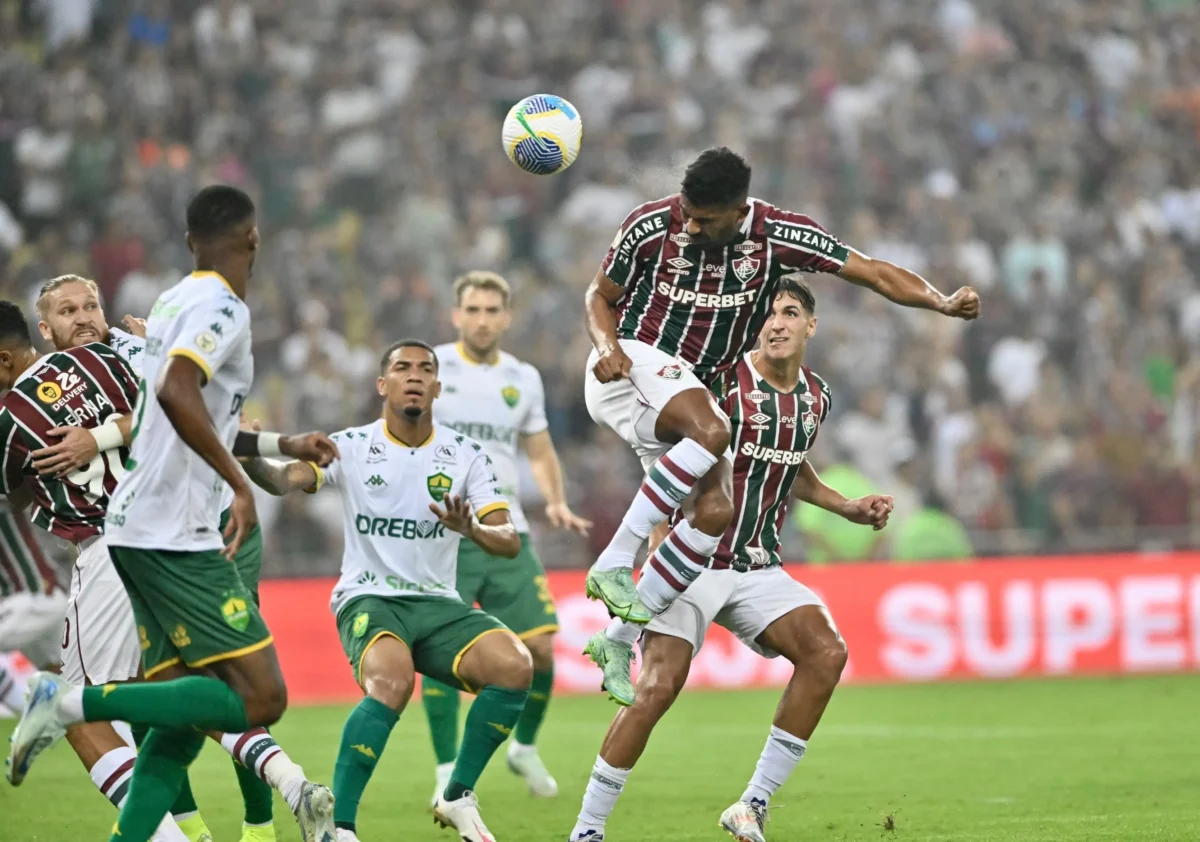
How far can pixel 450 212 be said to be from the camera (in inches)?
741

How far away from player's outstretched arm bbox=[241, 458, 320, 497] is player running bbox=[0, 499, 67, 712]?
6.34 feet

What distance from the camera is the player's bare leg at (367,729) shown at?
23.3ft

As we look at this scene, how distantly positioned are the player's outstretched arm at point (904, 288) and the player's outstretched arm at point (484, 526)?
1.86m

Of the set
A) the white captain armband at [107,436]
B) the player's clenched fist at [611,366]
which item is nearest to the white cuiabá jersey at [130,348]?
the white captain armband at [107,436]

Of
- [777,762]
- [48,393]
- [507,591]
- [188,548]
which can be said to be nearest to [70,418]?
[48,393]

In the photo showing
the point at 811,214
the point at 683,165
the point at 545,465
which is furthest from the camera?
the point at 811,214

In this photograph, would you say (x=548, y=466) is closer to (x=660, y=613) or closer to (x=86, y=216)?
(x=660, y=613)

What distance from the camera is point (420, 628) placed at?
7.61m

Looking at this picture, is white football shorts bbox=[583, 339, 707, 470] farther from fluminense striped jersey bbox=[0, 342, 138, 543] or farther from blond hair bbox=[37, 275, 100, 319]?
blond hair bbox=[37, 275, 100, 319]

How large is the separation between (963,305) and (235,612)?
3.30 meters

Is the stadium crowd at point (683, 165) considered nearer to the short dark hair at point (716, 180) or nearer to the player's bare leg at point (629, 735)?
the player's bare leg at point (629, 735)

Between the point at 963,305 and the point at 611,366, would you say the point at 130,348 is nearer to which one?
the point at 611,366

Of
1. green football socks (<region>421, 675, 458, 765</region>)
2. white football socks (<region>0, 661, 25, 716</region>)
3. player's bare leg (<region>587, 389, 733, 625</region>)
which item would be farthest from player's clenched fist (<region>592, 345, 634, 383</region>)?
white football socks (<region>0, 661, 25, 716</region>)

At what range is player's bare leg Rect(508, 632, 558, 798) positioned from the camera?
32.1 feet
